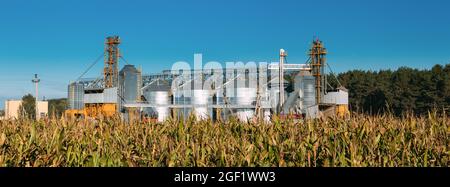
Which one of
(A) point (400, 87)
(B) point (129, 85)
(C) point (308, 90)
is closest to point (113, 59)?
(B) point (129, 85)

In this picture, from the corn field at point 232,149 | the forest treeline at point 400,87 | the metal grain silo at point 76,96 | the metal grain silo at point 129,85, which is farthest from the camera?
the forest treeline at point 400,87

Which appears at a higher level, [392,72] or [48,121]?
[392,72]

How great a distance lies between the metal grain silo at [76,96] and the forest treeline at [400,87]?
37.2m

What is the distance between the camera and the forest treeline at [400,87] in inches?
3297

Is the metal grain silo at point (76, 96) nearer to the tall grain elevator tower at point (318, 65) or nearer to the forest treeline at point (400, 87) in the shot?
the tall grain elevator tower at point (318, 65)

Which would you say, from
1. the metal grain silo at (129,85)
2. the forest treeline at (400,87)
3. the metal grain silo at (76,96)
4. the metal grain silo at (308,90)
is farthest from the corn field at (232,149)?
the forest treeline at (400,87)

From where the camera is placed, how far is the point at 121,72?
64.4 m

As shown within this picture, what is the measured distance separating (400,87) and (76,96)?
2200 inches

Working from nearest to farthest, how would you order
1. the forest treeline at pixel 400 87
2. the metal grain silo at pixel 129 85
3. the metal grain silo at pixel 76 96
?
the metal grain silo at pixel 129 85 < the metal grain silo at pixel 76 96 < the forest treeline at pixel 400 87
